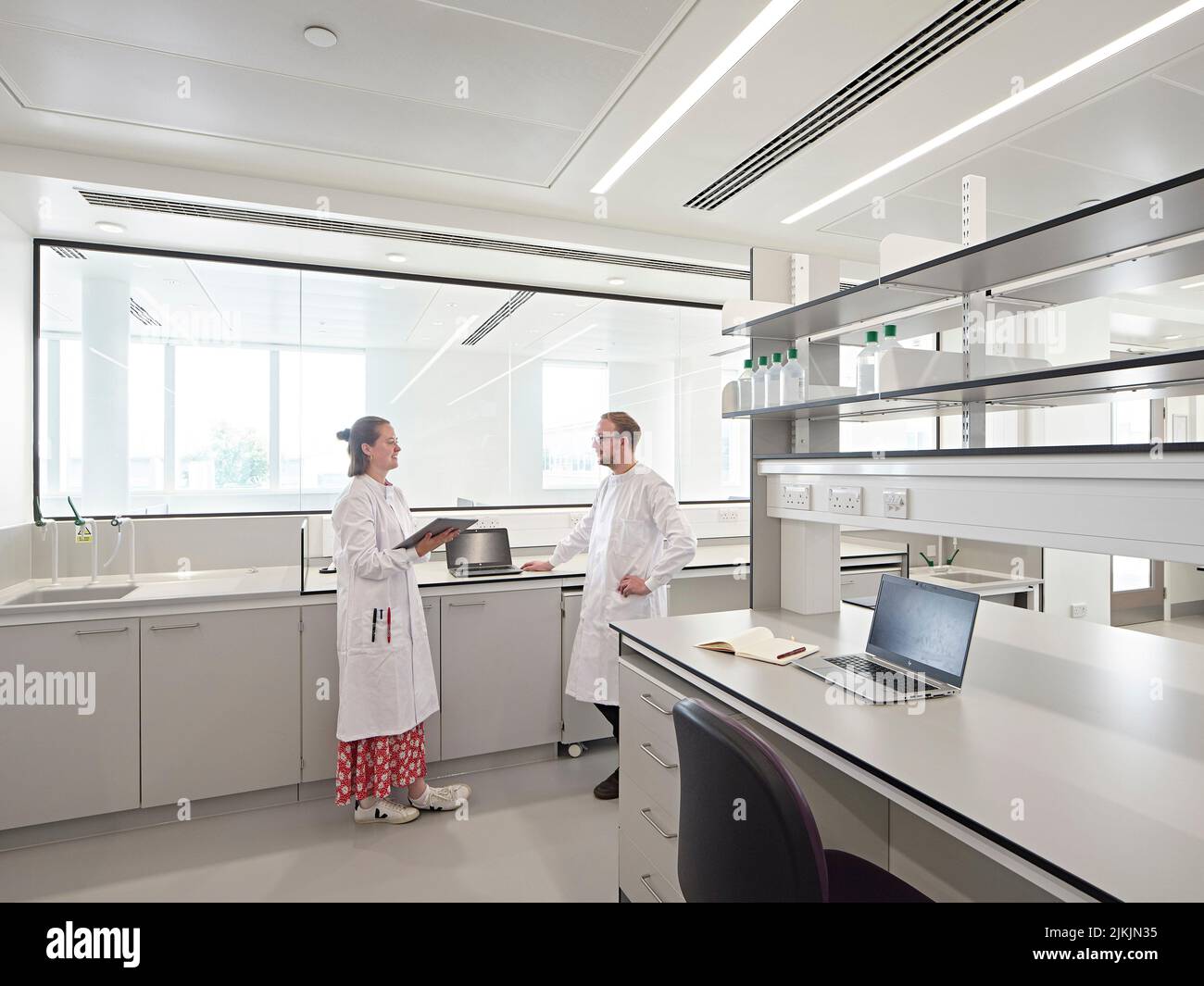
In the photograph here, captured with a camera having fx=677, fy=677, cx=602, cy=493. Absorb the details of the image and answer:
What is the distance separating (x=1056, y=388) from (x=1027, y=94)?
131 cm

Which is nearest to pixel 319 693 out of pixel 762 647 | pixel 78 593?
pixel 78 593

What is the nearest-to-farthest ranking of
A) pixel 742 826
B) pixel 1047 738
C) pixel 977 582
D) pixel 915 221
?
pixel 742 826
pixel 1047 738
pixel 915 221
pixel 977 582

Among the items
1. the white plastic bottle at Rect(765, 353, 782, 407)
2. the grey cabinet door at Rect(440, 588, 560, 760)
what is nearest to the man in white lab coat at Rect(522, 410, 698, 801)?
the grey cabinet door at Rect(440, 588, 560, 760)

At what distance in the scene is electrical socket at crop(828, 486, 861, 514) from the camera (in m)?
2.02

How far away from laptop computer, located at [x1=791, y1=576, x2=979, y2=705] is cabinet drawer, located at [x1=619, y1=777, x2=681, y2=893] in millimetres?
566

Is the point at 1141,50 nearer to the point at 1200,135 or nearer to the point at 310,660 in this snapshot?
the point at 1200,135

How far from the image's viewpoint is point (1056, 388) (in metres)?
1.71

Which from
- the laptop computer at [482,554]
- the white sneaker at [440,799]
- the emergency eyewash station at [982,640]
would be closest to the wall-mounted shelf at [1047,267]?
the emergency eyewash station at [982,640]

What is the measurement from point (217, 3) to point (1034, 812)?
2.61 m

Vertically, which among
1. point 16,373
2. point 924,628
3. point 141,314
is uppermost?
point 141,314

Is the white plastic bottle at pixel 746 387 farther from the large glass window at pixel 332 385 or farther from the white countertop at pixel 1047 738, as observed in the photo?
the white countertop at pixel 1047 738

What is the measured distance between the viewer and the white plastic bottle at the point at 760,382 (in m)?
2.32

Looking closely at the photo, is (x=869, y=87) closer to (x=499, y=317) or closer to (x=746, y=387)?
(x=746, y=387)

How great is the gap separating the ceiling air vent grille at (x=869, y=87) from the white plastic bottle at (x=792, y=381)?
3.09 ft
